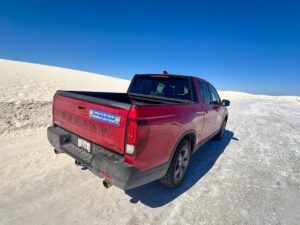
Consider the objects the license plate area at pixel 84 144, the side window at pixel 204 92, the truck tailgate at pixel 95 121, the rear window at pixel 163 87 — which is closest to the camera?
the truck tailgate at pixel 95 121

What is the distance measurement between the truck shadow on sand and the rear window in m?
1.64

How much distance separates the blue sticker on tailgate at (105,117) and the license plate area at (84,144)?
0.46 metres

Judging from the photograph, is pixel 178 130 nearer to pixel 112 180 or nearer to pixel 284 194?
pixel 112 180

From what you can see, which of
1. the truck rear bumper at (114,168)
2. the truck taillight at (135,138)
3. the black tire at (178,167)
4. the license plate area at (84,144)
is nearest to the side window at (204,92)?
the black tire at (178,167)

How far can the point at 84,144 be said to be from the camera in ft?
9.23

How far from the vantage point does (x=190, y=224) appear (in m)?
2.46

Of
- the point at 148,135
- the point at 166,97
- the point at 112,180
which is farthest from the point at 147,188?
the point at 166,97

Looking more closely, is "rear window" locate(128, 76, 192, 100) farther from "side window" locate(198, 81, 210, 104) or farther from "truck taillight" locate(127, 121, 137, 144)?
"truck taillight" locate(127, 121, 137, 144)

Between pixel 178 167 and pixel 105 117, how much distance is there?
1720 mm

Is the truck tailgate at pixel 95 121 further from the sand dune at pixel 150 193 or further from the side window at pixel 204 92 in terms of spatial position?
the side window at pixel 204 92

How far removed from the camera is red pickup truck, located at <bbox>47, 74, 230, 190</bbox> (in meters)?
2.19

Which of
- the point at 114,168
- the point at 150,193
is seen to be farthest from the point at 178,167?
the point at 114,168

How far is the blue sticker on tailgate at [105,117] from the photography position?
2264mm

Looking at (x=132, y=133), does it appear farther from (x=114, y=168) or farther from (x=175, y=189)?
(x=175, y=189)
